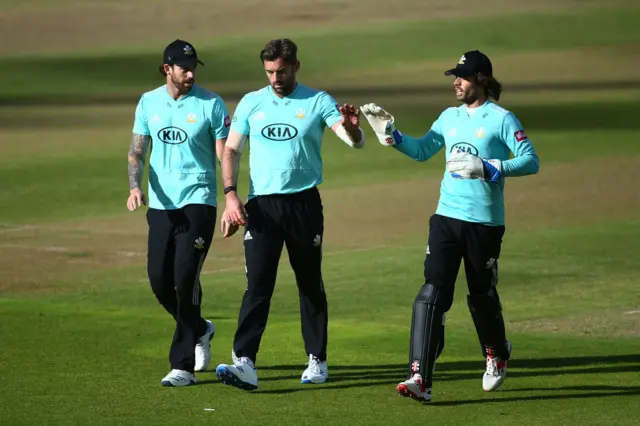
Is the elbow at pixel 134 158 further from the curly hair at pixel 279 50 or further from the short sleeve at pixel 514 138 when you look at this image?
the short sleeve at pixel 514 138

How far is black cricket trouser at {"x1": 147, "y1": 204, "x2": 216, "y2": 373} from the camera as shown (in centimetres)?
919

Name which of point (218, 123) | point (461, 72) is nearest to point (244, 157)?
point (218, 123)

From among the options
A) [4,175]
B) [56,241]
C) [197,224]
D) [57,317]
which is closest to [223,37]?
[4,175]

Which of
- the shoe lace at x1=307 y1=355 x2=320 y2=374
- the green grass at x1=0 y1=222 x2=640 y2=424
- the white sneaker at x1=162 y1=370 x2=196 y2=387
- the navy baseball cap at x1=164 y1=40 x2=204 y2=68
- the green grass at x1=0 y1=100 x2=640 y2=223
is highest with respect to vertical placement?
the navy baseball cap at x1=164 y1=40 x2=204 y2=68

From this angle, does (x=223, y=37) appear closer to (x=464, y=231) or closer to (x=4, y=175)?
(x=4, y=175)

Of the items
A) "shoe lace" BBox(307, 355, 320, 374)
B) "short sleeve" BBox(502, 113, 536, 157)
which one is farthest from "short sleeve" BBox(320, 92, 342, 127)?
"shoe lace" BBox(307, 355, 320, 374)

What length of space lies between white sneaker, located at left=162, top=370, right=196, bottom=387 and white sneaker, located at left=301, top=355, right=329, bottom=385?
67 centimetres

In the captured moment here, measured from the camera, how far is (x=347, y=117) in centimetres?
863

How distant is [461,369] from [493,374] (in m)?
0.78

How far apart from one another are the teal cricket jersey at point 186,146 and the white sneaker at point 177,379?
0.98 meters

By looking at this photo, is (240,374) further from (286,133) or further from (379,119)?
(379,119)

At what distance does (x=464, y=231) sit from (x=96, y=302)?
16.2 feet

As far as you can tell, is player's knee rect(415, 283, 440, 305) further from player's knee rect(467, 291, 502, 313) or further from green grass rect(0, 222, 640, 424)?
green grass rect(0, 222, 640, 424)

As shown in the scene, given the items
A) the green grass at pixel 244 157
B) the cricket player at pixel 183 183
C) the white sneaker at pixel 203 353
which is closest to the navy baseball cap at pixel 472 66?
the cricket player at pixel 183 183
